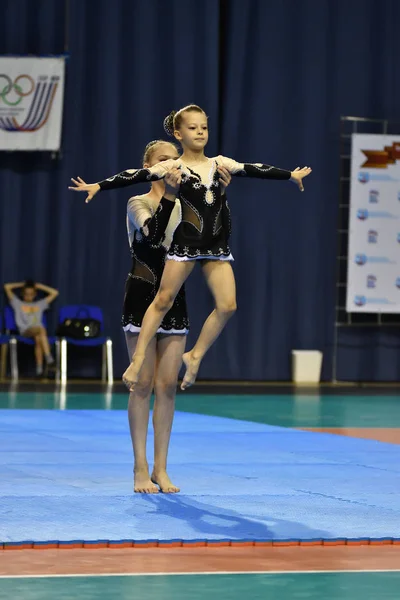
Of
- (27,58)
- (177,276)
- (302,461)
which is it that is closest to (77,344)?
(27,58)

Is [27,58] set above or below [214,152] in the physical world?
above

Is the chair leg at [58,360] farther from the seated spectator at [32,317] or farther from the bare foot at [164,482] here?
the bare foot at [164,482]

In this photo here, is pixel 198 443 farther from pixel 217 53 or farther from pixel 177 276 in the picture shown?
pixel 217 53

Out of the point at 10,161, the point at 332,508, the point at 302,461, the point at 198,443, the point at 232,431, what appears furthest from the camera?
the point at 10,161

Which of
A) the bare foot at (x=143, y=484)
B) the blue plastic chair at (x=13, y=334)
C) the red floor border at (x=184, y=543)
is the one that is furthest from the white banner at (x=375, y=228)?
the red floor border at (x=184, y=543)

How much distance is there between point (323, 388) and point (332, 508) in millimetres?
8839

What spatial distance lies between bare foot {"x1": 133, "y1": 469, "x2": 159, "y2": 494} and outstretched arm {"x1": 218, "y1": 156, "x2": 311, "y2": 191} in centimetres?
153

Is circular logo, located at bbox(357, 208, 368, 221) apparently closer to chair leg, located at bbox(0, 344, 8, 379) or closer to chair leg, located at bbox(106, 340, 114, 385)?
chair leg, located at bbox(106, 340, 114, 385)

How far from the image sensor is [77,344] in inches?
544

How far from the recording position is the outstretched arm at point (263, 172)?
5551mm

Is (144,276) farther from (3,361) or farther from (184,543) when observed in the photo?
(3,361)

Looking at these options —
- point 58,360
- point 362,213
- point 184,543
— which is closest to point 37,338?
point 58,360

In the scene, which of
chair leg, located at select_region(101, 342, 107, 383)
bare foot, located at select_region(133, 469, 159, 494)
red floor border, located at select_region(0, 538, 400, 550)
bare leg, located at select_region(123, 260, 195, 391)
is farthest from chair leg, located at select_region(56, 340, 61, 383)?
red floor border, located at select_region(0, 538, 400, 550)

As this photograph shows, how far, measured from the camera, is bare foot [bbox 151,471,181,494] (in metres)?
5.88
